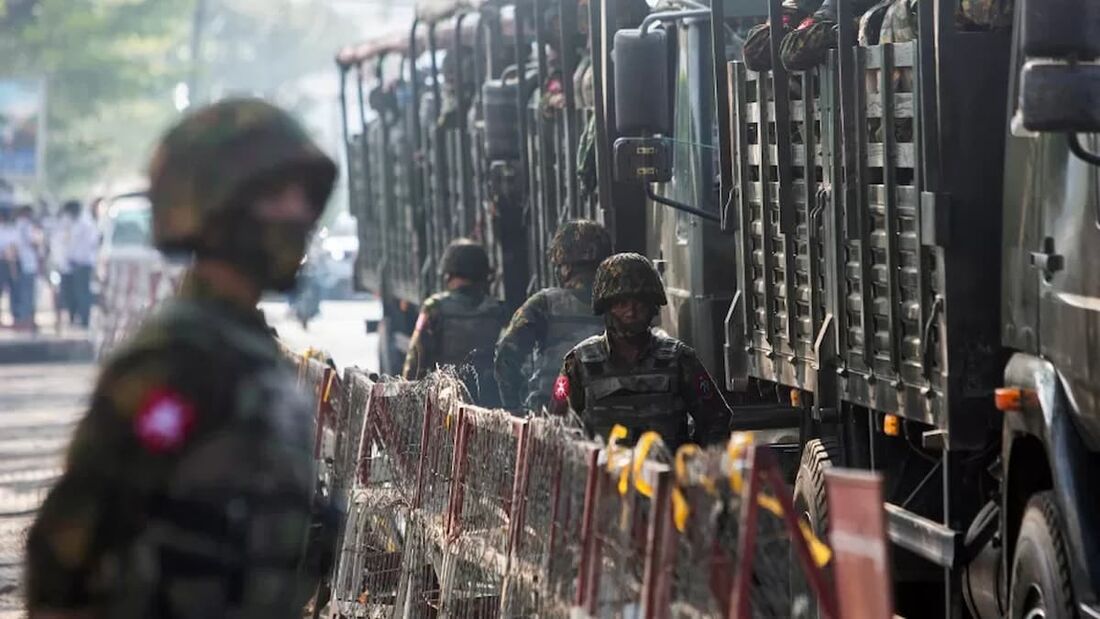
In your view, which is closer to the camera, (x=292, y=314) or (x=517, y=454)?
(x=517, y=454)

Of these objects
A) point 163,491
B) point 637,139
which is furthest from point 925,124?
point 163,491

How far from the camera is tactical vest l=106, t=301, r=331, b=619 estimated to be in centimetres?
379

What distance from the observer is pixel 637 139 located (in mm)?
10570

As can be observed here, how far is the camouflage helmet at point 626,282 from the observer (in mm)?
8578

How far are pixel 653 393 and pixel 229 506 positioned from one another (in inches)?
194

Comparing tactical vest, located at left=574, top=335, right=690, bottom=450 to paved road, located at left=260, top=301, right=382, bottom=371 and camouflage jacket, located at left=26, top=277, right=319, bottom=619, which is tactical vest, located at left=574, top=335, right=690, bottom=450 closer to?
camouflage jacket, located at left=26, top=277, right=319, bottom=619

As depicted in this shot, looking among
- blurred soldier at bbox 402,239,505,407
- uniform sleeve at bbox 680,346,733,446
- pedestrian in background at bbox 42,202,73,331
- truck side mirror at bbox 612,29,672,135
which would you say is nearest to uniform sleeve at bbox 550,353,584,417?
uniform sleeve at bbox 680,346,733,446

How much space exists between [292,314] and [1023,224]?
35.3m

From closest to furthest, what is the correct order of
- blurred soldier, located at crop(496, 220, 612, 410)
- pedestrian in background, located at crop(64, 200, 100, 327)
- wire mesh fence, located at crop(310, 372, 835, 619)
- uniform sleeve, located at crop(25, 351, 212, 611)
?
uniform sleeve, located at crop(25, 351, 212, 611), wire mesh fence, located at crop(310, 372, 835, 619), blurred soldier, located at crop(496, 220, 612, 410), pedestrian in background, located at crop(64, 200, 100, 327)

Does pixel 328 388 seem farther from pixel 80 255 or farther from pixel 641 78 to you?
pixel 80 255

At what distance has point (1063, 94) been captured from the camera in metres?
6.10

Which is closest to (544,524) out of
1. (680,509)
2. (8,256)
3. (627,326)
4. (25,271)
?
(680,509)

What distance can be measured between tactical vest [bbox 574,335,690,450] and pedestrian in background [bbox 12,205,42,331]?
2647 cm

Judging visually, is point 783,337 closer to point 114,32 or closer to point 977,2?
point 977,2
